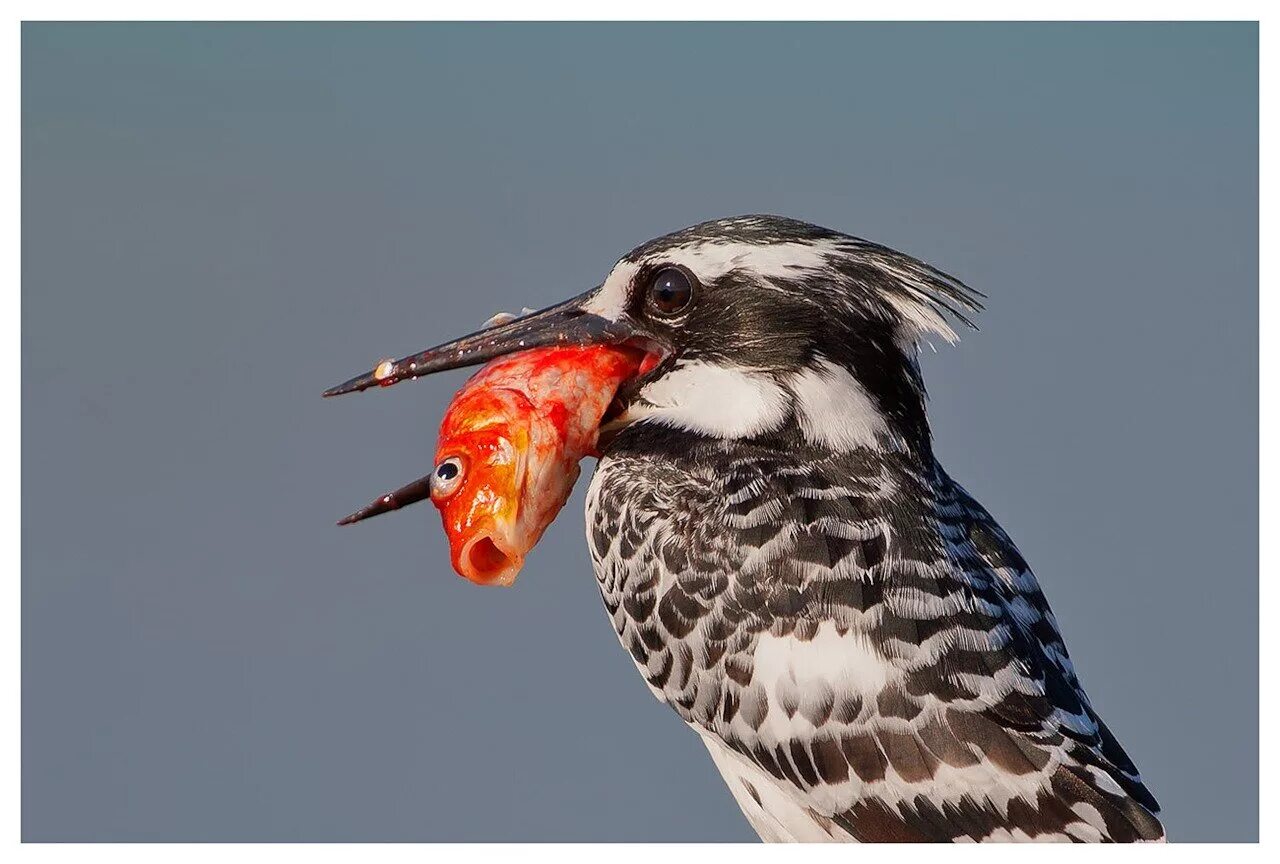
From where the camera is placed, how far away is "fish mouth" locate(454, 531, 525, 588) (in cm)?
299

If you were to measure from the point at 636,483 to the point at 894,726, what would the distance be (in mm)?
628

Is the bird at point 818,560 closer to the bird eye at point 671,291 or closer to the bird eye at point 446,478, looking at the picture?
the bird eye at point 671,291

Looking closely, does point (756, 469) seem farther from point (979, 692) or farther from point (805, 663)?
point (979, 692)

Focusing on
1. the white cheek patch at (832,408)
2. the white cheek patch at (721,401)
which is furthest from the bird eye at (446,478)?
the white cheek patch at (832,408)

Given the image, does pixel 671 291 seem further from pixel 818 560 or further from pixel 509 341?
pixel 818 560

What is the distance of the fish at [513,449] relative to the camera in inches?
118

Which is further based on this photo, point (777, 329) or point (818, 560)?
point (777, 329)

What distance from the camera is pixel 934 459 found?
10.6 ft

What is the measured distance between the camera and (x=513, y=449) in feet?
9.95

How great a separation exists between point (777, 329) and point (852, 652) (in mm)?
591

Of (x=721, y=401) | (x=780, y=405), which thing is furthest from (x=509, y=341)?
(x=780, y=405)

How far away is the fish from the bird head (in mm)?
58

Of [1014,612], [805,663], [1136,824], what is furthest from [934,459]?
[1136,824]

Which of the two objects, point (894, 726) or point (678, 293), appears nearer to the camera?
point (894, 726)
